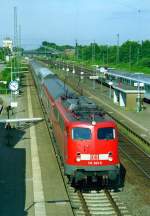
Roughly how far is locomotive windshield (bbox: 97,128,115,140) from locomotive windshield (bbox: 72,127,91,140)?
35cm

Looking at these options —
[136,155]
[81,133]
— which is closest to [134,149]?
[136,155]

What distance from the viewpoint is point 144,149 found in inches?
1075

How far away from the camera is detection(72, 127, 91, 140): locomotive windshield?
1730cm

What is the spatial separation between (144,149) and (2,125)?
37.7ft

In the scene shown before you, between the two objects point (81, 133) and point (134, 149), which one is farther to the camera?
point (134, 149)

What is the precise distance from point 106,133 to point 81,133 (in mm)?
862

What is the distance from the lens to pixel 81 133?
683 inches

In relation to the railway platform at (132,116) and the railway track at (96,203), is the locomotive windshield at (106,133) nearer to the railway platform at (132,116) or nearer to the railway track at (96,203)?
the railway track at (96,203)

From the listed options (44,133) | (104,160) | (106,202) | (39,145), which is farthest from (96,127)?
(44,133)

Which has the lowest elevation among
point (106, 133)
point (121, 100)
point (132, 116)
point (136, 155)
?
point (136, 155)

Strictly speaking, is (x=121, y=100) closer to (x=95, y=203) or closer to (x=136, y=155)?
(x=136, y=155)

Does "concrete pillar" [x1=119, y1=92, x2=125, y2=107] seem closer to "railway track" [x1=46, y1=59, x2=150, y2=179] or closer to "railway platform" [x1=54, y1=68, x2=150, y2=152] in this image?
"railway platform" [x1=54, y1=68, x2=150, y2=152]

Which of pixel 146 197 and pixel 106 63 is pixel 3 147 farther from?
pixel 106 63

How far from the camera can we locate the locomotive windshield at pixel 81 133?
681 inches
